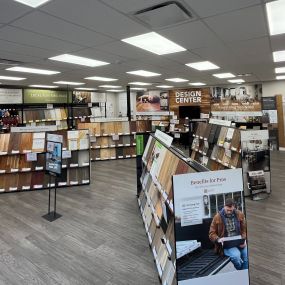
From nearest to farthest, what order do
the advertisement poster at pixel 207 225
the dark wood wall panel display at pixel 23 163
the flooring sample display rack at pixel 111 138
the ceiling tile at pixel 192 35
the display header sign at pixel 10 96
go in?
the advertisement poster at pixel 207 225 < the ceiling tile at pixel 192 35 < the dark wood wall panel display at pixel 23 163 < the flooring sample display rack at pixel 111 138 < the display header sign at pixel 10 96

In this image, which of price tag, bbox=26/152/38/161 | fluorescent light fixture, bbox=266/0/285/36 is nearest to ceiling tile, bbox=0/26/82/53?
price tag, bbox=26/152/38/161

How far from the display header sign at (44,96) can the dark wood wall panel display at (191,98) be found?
221 inches

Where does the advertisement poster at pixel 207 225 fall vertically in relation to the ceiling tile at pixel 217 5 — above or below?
below

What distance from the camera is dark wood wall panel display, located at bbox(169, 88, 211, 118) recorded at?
486 inches

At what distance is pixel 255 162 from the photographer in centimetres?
480

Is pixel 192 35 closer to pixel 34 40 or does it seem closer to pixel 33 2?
pixel 33 2

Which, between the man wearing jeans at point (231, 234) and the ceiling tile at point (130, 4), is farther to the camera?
the ceiling tile at point (130, 4)

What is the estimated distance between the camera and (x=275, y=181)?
575cm

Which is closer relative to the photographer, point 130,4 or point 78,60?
point 130,4

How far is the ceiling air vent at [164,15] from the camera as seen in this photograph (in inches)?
95.7

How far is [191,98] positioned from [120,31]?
10009 millimetres

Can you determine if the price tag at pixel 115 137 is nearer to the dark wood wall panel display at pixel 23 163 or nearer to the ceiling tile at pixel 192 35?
the dark wood wall panel display at pixel 23 163

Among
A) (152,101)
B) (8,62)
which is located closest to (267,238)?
(8,62)

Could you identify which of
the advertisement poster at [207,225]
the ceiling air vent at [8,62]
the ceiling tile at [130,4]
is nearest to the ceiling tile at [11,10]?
the ceiling tile at [130,4]
